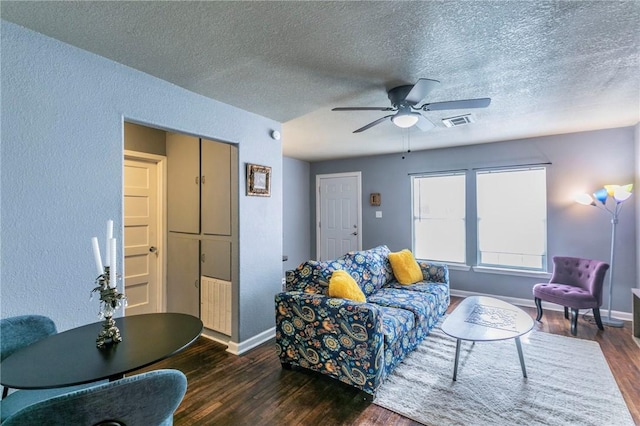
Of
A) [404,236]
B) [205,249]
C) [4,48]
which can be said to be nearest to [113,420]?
[4,48]

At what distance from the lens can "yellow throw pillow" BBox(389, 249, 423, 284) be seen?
3.60 m

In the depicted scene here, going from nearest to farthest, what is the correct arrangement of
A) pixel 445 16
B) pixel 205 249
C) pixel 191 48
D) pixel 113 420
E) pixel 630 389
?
pixel 113 420
pixel 445 16
pixel 191 48
pixel 630 389
pixel 205 249

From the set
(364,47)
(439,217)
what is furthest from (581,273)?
(364,47)

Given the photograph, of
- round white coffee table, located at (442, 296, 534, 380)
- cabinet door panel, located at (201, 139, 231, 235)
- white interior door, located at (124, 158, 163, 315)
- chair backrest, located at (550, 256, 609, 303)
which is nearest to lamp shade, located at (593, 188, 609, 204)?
chair backrest, located at (550, 256, 609, 303)

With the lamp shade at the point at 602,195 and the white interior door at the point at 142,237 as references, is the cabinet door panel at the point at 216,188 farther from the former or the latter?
the lamp shade at the point at 602,195

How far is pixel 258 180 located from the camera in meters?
3.10

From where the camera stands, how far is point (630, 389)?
221cm

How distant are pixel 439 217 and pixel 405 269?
179 centimetres

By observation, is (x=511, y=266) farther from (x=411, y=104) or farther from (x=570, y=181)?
(x=411, y=104)

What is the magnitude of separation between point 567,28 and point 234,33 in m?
1.91

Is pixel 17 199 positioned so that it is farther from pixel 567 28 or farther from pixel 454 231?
pixel 454 231

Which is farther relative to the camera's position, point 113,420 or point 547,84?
point 547,84

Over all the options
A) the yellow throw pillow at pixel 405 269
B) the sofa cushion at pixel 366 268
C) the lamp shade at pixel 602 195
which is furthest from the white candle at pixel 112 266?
the lamp shade at pixel 602 195

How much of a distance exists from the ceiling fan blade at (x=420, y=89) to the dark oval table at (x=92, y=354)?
2.02m
